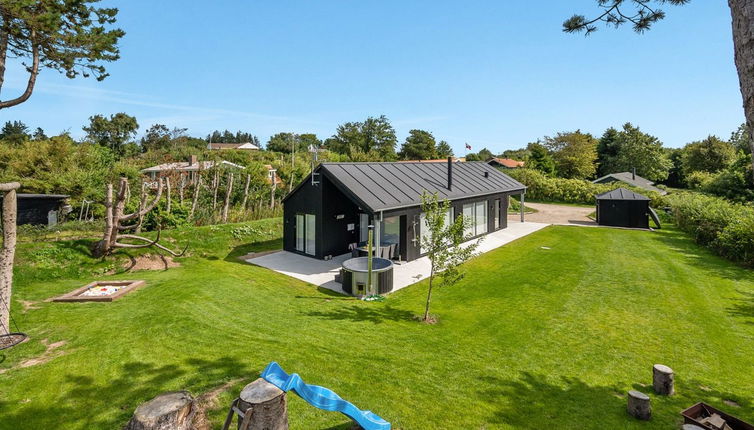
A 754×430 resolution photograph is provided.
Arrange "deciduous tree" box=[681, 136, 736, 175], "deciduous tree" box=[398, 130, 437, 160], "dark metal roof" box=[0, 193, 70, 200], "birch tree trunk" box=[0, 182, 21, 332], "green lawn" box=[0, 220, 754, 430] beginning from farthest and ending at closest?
"deciduous tree" box=[398, 130, 437, 160] → "deciduous tree" box=[681, 136, 736, 175] → "dark metal roof" box=[0, 193, 70, 200] → "birch tree trunk" box=[0, 182, 21, 332] → "green lawn" box=[0, 220, 754, 430]

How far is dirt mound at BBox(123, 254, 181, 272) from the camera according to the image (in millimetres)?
12680

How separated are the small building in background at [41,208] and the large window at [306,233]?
11860 millimetres

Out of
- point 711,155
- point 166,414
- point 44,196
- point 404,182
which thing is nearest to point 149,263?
point 44,196

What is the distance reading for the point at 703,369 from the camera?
23.5 feet

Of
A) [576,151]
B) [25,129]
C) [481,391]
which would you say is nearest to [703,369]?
[481,391]

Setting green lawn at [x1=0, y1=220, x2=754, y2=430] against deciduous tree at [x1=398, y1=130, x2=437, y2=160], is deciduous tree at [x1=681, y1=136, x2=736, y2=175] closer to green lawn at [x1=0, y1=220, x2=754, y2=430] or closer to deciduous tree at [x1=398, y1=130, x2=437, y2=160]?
deciduous tree at [x1=398, y1=130, x2=437, y2=160]

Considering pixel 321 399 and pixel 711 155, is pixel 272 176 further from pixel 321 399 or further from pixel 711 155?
pixel 711 155

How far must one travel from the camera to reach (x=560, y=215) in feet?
97.4

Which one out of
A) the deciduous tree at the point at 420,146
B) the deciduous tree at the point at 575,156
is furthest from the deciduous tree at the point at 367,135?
the deciduous tree at the point at 575,156

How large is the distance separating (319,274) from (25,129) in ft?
367

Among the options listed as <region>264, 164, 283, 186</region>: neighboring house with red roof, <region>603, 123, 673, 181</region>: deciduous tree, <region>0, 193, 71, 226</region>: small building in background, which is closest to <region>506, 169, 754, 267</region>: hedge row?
<region>264, 164, 283, 186</region>: neighboring house with red roof

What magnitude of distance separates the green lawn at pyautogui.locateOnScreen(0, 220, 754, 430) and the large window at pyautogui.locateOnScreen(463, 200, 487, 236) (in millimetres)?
5490

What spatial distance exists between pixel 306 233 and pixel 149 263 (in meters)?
5.86

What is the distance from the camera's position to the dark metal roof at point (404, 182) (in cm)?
1430
